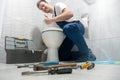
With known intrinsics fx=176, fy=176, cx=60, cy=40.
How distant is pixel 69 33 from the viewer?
1.96 metres

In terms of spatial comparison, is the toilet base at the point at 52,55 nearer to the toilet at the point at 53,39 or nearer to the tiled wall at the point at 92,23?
the toilet at the point at 53,39

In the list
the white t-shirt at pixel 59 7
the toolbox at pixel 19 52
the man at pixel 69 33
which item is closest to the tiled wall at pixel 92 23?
the toolbox at pixel 19 52

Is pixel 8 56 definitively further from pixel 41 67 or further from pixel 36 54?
pixel 41 67

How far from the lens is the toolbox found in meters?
2.12

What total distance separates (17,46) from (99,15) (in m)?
1.17

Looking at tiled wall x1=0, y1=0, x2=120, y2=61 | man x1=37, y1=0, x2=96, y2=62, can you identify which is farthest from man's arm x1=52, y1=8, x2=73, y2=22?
tiled wall x1=0, y1=0, x2=120, y2=61

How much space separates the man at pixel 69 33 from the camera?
1.94 meters

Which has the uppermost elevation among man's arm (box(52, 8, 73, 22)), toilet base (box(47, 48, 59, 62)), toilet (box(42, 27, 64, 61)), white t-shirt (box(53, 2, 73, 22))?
white t-shirt (box(53, 2, 73, 22))

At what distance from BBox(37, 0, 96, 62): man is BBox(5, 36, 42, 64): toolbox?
0.37m

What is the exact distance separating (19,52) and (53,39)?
0.47 metres

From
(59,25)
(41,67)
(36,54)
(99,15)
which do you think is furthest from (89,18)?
(41,67)

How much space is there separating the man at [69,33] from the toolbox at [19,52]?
0.37m

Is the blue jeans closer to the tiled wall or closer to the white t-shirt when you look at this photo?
the white t-shirt

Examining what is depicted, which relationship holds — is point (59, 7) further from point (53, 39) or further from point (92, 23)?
point (92, 23)
